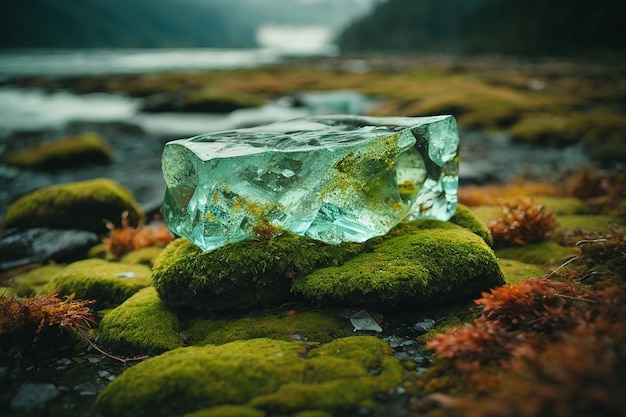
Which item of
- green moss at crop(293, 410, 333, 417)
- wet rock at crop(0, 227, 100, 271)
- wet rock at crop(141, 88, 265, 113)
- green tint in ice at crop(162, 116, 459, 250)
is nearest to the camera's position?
green moss at crop(293, 410, 333, 417)

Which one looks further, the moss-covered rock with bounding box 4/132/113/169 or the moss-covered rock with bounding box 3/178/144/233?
the moss-covered rock with bounding box 4/132/113/169

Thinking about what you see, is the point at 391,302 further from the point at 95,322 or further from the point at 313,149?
the point at 95,322

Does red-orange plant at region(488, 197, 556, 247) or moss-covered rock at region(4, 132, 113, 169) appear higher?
moss-covered rock at region(4, 132, 113, 169)

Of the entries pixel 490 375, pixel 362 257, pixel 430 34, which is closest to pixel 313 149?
pixel 362 257

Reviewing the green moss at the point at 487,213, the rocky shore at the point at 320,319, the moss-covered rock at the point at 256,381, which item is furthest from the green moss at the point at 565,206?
the moss-covered rock at the point at 256,381

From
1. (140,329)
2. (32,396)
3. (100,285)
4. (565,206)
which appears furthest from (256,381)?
(565,206)

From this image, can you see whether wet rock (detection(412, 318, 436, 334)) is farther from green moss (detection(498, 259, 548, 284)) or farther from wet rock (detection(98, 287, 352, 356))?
green moss (detection(498, 259, 548, 284))

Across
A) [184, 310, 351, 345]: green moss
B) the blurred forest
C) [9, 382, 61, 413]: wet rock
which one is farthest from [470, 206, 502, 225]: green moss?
the blurred forest

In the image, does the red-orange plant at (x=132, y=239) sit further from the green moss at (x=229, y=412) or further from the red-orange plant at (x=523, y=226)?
the red-orange plant at (x=523, y=226)
